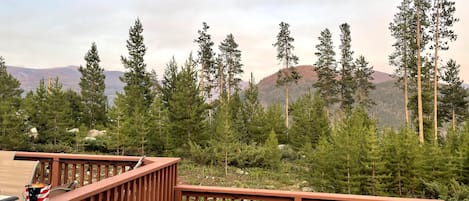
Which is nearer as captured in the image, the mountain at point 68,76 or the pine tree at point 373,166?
the pine tree at point 373,166

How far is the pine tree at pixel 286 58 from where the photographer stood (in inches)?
805

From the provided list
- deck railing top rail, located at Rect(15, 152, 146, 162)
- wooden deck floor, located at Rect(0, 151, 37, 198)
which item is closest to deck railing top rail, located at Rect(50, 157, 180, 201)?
deck railing top rail, located at Rect(15, 152, 146, 162)

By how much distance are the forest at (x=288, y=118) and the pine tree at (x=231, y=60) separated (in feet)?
0.22

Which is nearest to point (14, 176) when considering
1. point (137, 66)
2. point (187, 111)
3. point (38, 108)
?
point (187, 111)

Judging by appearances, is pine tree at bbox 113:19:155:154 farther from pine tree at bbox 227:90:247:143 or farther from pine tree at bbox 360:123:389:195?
pine tree at bbox 360:123:389:195

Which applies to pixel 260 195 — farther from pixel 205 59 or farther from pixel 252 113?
pixel 205 59

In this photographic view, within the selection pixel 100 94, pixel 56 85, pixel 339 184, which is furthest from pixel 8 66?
pixel 339 184

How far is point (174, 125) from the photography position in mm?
14102

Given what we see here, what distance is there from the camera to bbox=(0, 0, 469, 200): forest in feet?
29.1

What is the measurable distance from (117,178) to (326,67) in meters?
20.1

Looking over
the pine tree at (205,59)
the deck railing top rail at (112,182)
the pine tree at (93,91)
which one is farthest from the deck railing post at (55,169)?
the pine tree at (205,59)

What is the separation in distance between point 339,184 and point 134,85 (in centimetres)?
1190

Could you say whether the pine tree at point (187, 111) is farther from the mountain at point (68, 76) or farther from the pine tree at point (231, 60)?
the pine tree at point (231, 60)

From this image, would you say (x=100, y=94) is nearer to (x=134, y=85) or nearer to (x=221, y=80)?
(x=134, y=85)
